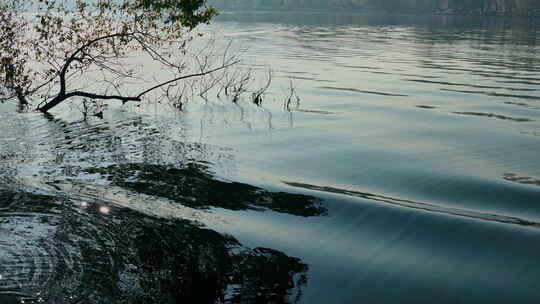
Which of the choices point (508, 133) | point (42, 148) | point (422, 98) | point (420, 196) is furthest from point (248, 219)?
point (422, 98)

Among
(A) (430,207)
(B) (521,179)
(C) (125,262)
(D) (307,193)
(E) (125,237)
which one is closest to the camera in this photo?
(C) (125,262)

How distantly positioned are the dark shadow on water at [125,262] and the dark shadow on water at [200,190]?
1.56m

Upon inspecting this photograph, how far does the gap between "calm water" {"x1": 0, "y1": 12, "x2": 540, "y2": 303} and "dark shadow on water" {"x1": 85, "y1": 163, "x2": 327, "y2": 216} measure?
0.05 meters

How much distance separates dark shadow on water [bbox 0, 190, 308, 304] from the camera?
820 cm

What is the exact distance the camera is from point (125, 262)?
9.15m

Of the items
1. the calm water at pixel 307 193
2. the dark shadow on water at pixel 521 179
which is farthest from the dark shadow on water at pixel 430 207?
the dark shadow on water at pixel 521 179

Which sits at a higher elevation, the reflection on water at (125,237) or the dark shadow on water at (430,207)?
the reflection on water at (125,237)

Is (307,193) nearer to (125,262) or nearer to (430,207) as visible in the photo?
(430,207)

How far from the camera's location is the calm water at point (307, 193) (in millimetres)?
9203

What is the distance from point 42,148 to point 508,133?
51.2ft

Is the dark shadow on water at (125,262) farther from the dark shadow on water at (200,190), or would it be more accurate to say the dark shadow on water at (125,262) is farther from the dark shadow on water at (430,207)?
the dark shadow on water at (430,207)

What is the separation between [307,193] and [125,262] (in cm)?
553

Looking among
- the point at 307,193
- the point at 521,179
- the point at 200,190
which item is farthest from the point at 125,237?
the point at 521,179

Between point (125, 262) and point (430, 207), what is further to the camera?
point (430, 207)
